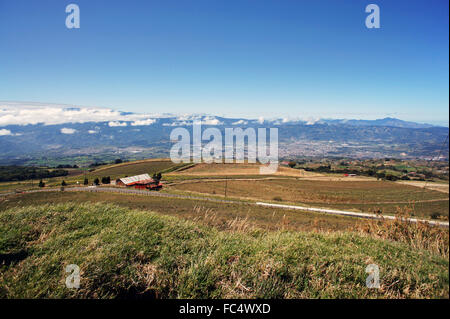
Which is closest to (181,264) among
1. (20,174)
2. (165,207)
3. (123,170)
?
(165,207)

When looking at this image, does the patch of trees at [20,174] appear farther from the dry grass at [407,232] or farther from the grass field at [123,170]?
the dry grass at [407,232]

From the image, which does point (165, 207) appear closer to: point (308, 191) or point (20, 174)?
point (20, 174)

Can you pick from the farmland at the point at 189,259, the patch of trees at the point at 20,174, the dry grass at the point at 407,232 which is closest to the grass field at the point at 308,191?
the patch of trees at the point at 20,174

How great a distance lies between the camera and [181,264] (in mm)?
3133

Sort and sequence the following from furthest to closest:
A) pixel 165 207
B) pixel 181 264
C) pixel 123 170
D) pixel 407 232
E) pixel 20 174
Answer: pixel 123 170 < pixel 20 174 < pixel 165 207 < pixel 407 232 < pixel 181 264

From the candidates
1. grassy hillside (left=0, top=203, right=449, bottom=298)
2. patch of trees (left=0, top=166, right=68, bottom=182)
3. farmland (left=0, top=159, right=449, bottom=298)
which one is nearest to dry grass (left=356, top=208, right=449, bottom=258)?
farmland (left=0, top=159, right=449, bottom=298)

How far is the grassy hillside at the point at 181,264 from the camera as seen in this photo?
2555mm

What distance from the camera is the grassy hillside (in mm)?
2555

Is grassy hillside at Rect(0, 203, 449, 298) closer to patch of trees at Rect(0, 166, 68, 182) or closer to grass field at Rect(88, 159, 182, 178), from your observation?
patch of trees at Rect(0, 166, 68, 182)

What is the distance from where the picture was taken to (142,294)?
8.55 ft

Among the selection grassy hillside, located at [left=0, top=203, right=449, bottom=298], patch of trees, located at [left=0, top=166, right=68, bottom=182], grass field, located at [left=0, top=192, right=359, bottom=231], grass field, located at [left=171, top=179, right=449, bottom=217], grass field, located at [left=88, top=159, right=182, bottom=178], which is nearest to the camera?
grassy hillside, located at [left=0, top=203, right=449, bottom=298]
